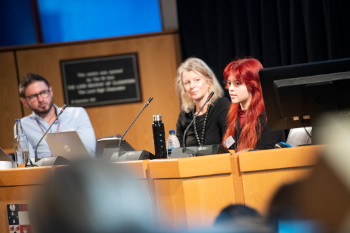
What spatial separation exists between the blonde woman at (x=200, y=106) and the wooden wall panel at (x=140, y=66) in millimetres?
941

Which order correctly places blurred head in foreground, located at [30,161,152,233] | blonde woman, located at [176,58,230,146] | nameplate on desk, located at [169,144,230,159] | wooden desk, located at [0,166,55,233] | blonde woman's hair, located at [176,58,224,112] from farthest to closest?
blonde woman's hair, located at [176,58,224,112] → blonde woman, located at [176,58,230,146] → wooden desk, located at [0,166,55,233] → nameplate on desk, located at [169,144,230,159] → blurred head in foreground, located at [30,161,152,233]

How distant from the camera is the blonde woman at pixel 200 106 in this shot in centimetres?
272

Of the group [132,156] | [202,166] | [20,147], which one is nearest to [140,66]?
[20,147]

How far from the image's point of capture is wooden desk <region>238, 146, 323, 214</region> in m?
1.40

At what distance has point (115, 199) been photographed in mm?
455

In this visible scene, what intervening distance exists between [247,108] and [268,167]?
0.94m

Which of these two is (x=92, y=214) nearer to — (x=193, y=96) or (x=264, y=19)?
(x=193, y=96)

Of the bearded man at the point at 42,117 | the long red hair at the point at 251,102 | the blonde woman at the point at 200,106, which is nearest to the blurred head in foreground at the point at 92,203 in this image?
the long red hair at the point at 251,102

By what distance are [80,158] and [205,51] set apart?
343 cm

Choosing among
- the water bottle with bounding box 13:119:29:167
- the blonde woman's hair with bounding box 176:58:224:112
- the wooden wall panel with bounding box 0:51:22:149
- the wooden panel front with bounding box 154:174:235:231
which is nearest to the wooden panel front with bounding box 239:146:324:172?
the wooden panel front with bounding box 154:174:235:231

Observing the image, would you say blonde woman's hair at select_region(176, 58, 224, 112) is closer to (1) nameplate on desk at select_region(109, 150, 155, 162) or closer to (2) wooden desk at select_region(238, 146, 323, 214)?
(1) nameplate on desk at select_region(109, 150, 155, 162)

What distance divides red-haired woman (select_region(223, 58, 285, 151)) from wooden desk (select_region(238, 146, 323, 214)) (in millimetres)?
634

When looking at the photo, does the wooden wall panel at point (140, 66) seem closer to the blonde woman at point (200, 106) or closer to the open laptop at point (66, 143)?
the blonde woman at point (200, 106)

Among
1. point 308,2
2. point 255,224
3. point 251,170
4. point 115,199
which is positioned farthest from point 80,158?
point 308,2
